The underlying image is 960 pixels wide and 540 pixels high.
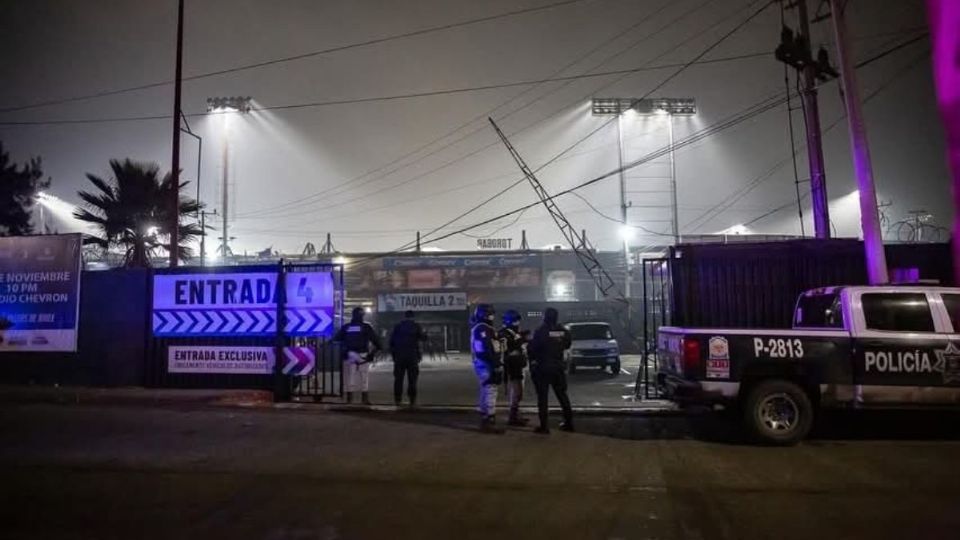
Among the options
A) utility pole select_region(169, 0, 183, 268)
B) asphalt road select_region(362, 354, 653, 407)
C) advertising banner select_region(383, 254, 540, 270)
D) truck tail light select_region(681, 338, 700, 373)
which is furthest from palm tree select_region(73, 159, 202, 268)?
advertising banner select_region(383, 254, 540, 270)

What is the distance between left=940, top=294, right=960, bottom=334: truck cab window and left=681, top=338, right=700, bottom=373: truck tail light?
3.18 metres

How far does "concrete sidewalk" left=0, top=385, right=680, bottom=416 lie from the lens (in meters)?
11.7

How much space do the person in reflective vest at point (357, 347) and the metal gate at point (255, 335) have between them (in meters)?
0.41

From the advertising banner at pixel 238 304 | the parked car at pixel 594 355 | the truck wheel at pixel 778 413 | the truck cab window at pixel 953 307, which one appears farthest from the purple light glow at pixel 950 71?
the parked car at pixel 594 355

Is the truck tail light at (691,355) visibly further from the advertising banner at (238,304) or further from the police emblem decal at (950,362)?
the advertising banner at (238,304)

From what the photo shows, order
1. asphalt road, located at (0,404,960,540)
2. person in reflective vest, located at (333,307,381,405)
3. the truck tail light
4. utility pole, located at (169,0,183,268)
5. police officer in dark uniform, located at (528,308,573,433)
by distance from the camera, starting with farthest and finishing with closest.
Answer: utility pole, located at (169,0,183,268) → person in reflective vest, located at (333,307,381,405) → police officer in dark uniform, located at (528,308,573,433) → the truck tail light → asphalt road, located at (0,404,960,540)

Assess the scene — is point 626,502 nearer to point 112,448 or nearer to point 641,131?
point 112,448

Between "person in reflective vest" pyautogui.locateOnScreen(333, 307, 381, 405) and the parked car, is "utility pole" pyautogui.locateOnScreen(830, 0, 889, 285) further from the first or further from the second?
the parked car

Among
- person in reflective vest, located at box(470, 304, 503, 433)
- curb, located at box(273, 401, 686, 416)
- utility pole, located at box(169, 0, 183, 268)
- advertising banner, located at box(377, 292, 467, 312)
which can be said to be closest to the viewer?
person in reflective vest, located at box(470, 304, 503, 433)

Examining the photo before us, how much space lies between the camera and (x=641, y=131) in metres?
38.9

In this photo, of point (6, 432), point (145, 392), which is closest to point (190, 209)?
point (145, 392)

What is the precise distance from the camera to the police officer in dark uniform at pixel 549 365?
9.38 m

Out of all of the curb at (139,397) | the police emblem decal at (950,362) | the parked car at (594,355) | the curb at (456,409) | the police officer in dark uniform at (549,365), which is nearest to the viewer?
the police emblem decal at (950,362)

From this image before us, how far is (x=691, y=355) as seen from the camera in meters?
8.49
